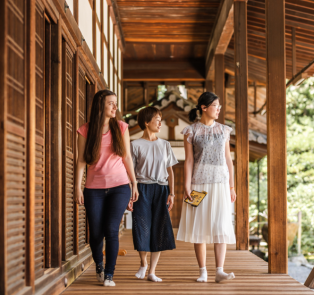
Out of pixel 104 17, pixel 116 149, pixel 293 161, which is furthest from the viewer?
pixel 293 161

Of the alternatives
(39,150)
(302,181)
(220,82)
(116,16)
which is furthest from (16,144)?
(302,181)

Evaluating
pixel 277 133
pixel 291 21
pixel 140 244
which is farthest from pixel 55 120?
pixel 291 21

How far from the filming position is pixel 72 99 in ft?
13.7

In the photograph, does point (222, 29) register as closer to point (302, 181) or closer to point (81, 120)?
point (81, 120)

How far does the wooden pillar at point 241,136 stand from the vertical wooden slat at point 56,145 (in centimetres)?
295

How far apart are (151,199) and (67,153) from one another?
80 centimetres

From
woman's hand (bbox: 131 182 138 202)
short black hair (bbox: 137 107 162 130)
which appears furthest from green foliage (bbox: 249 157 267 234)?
woman's hand (bbox: 131 182 138 202)

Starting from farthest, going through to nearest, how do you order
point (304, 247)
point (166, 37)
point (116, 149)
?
point (304, 247) < point (166, 37) < point (116, 149)

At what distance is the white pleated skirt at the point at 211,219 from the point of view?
11.3ft

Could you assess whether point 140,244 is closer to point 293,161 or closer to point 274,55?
point 274,55

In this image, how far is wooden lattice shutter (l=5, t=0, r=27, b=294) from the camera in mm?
2156

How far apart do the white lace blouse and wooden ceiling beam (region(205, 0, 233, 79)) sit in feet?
11.7

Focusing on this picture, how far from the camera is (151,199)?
11.7ft

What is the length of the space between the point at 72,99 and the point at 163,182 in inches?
49.0
